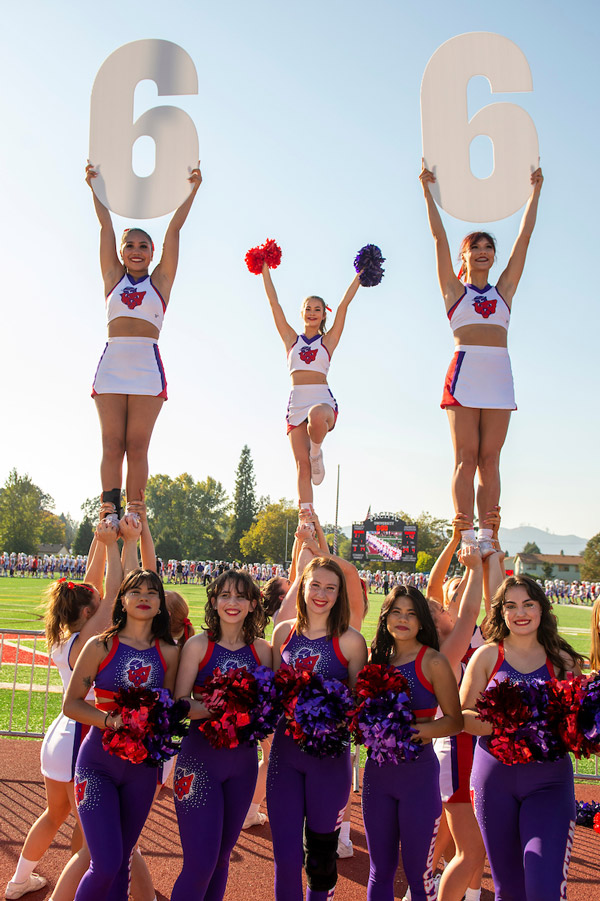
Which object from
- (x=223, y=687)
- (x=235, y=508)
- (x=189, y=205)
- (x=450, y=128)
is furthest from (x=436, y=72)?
(x=235, y=508)

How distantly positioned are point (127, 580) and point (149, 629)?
26 cm

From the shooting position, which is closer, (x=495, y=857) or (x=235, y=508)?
(x=495, y=857)

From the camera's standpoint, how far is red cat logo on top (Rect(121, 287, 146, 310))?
15.9ft

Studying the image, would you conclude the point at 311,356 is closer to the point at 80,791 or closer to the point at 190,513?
the point at 80,791

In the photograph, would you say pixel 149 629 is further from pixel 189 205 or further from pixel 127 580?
pixel 189 205

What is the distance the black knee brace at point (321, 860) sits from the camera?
9.73 ft

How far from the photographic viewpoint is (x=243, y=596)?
10.9 ft

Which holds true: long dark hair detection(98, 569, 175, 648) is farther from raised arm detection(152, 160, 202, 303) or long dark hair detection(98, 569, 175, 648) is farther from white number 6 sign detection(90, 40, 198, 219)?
white number 6 sign detection(90, 40, 198, 219)

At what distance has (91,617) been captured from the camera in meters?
3.70

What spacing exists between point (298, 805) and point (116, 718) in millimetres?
864

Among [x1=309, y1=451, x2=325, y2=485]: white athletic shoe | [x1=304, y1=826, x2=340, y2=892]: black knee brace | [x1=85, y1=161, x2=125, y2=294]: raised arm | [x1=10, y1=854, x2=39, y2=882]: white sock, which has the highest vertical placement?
[x1=85, y1=161, x2=125, y2=294]: raised arm

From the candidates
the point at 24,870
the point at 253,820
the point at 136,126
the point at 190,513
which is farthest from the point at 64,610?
the point at 190,513

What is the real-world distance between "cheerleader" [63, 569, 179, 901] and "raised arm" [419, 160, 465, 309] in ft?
9.08

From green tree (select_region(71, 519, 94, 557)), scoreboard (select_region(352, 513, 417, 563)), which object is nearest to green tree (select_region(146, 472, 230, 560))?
green tree (select_region(71, 519, 94, 557))
